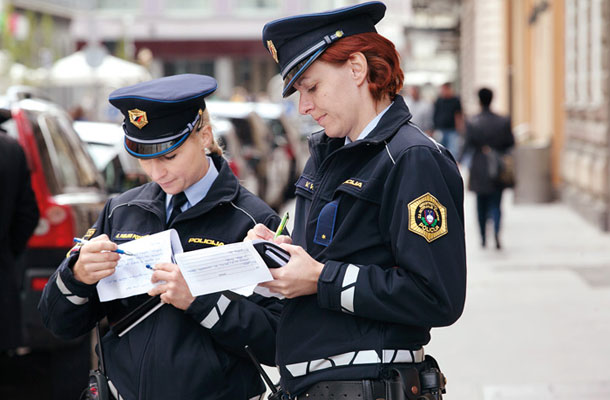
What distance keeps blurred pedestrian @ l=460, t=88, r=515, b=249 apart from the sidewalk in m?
0.54

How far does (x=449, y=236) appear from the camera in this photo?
2.59m

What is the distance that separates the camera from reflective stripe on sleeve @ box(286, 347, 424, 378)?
8.77ft

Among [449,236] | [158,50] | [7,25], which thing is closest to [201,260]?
[449,236]

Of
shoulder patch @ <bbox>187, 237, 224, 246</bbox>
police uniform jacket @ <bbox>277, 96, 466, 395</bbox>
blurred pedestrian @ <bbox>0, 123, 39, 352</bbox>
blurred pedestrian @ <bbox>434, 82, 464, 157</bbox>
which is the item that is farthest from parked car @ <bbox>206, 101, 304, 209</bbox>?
police uniform jacket @ <bbox>277, 96, 466, 395</bbox>

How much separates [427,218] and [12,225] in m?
3.34

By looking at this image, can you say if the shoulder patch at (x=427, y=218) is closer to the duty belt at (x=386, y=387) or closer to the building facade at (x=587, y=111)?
the duty belt at (x=386, y=387)

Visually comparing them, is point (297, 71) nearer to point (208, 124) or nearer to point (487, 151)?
point (208, 124)

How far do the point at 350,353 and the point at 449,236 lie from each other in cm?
40

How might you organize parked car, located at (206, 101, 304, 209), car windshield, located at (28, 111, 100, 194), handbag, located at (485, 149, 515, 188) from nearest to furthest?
car windshield, located at (28, 111, 100, 194) → handbag, located at (485, 149, 515, 188) → parked car, located at (206, 101, 304, 209)

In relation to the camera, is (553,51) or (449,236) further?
(553,51)

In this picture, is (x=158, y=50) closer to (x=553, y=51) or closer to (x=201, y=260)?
(x=553, y=51)

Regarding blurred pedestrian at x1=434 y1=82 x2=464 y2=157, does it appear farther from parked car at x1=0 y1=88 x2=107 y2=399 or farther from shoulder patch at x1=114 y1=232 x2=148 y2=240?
shoulder patch at x1=114 y1=232 x2=148 y2=240

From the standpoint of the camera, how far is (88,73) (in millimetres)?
27016

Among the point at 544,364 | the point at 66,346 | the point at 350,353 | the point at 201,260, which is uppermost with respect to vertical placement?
the point at 201,260
